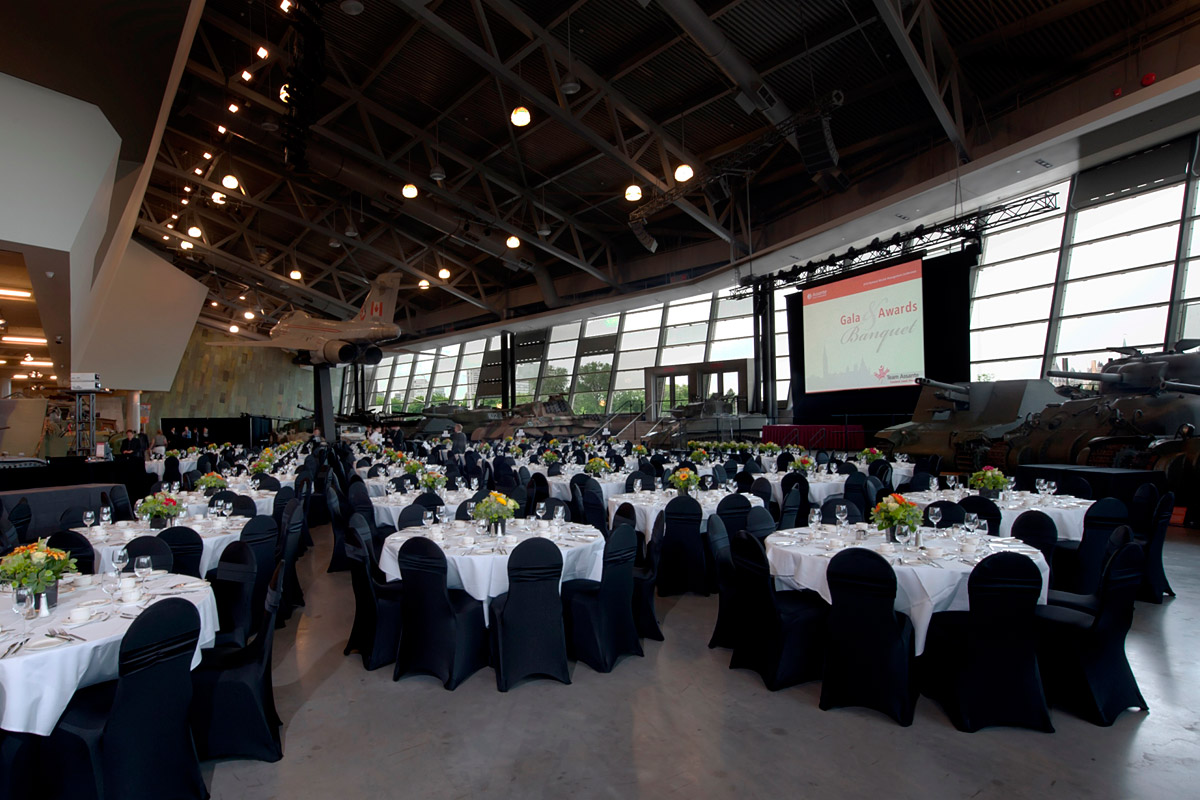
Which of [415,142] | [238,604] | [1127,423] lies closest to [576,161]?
[415,142]

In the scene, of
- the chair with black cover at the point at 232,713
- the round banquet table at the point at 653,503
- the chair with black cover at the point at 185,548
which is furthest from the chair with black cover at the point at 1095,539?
the chair with black cover at the point at 185,548

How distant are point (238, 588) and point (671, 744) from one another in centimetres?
269

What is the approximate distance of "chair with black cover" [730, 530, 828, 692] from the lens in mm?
3783

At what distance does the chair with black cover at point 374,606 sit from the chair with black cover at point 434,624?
19cm

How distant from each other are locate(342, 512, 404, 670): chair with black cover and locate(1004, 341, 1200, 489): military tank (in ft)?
31.8

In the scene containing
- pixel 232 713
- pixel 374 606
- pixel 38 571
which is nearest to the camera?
pixel 38 571

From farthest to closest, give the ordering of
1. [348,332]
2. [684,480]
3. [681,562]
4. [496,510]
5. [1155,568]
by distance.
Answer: [348,332], [684,480], [681,562], [1155,568], [496,510]

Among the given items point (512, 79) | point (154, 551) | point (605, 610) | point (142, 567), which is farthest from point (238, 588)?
point (512, 79)

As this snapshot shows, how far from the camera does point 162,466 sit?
41.6 feet

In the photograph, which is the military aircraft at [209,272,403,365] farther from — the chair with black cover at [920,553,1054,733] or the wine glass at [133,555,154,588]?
the chair with black cover at [920,553,1054,733]

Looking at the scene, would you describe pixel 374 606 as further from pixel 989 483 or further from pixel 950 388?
pixel 950 388

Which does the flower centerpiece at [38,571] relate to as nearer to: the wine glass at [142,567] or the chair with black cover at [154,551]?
the wine glass at [142,567]

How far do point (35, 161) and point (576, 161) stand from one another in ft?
38.2

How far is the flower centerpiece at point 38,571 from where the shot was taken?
269 centimetres
